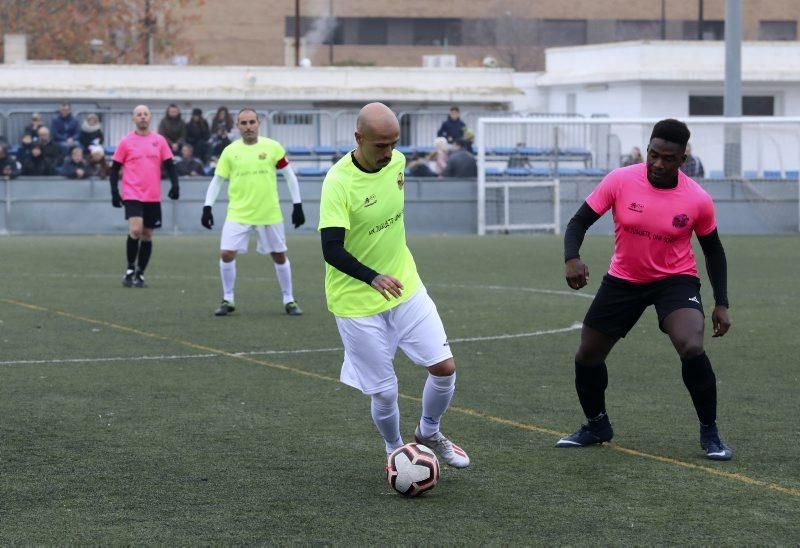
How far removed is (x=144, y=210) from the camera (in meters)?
18.6

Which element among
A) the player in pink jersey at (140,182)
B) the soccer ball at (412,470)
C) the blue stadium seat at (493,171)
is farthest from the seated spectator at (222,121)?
the soccer ball at (412,470)

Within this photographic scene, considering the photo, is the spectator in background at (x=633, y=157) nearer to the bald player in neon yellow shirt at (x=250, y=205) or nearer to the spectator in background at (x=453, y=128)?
the spectator in background at (x=453, y=128)

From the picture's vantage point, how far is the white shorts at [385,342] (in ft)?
24.7

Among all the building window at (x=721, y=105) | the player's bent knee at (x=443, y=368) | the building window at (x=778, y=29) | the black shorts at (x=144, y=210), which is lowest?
the player's bent knee at (x=443, y=368)

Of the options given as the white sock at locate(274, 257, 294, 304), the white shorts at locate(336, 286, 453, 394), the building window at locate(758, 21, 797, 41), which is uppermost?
the building window at locate(758, 21, 797, 41)

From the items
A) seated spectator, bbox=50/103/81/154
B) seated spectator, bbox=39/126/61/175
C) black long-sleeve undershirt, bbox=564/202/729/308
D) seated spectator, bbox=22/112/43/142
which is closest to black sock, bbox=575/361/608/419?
black long-sleeve undershirt, bbox=564/202/729/308

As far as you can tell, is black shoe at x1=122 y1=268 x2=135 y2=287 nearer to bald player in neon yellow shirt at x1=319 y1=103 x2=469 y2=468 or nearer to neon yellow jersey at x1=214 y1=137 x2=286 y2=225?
neon yellow jersey at x1=214 y1=137 x2=286 y2=225

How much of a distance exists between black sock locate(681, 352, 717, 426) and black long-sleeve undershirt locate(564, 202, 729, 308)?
0.36 m

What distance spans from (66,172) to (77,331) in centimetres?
1681

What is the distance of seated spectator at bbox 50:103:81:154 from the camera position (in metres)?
31.4

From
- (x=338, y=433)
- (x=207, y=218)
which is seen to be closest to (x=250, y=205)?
(x=207, y=218)

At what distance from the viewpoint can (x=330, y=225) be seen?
24.2 feet

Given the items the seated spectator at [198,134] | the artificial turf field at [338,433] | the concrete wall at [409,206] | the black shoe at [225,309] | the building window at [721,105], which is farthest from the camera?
the building window at [721,105]

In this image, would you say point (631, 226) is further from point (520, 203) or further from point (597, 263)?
point (520, 203)
